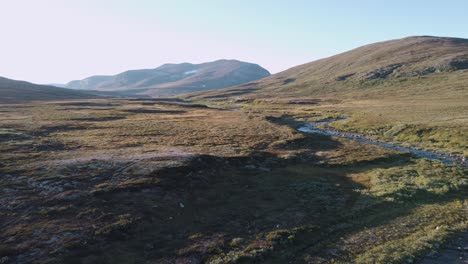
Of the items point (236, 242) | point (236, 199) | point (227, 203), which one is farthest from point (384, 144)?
point (236, 242)

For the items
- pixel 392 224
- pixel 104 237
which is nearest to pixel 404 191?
pixel 392 224

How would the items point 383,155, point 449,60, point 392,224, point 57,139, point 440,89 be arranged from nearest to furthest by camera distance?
point 392,224, point 383,155, point 57,139, point 440,89, point 449,60

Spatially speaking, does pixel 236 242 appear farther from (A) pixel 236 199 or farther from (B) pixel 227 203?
(A) pixel 236 199

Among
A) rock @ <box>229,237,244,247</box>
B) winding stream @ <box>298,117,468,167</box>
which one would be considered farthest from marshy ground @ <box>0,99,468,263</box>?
winding stream @ <box>298,117,468,167</box>

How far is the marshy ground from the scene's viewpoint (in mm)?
22406

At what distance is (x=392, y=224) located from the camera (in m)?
26.1

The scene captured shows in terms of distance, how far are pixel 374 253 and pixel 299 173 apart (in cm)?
1963

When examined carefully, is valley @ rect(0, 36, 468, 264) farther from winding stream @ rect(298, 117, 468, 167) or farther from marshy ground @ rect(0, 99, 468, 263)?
winding stream @ rect(298, 117, 468, 167)

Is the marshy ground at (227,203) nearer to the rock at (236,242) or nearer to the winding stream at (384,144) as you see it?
the rock at (236,242)

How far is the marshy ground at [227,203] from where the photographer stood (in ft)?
73.5

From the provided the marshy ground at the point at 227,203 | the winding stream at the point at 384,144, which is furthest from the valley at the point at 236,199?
the winding stream at the point at 384,144

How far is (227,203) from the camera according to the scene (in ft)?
102

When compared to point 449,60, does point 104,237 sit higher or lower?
lower

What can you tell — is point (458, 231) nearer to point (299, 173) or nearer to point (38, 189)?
point (299, 173)
